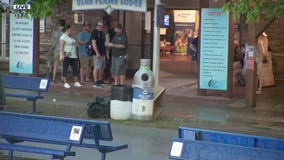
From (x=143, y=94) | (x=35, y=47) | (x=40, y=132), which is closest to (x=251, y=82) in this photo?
(x=143, y=94)

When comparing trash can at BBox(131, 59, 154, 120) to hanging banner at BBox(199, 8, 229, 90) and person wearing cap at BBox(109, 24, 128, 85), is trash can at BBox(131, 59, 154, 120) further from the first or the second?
person wearing cap at BBox(109, 24, 128, 85)

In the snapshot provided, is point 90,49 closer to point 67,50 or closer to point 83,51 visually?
point 83,51

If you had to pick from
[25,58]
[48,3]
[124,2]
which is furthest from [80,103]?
[48,3]

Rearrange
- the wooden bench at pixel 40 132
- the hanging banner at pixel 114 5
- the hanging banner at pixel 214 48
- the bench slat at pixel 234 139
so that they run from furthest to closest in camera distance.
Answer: the hanging banner at pixel 214 48 → the hanging banner at pixel 114 5 → the wooden bench at pixel 40 132 → the bench slat at pixel 234 139

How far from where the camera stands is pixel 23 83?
1320 cm

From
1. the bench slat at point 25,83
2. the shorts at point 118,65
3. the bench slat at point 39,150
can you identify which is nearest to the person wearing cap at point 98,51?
the shorts at point 118,65

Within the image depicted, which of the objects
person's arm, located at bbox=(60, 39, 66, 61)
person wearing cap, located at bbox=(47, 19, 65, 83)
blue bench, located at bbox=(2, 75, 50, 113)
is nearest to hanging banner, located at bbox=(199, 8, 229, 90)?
person's arm, located at bbox=(60, 39, 66, 61)

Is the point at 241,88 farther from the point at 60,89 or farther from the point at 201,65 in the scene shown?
the point at 60,89

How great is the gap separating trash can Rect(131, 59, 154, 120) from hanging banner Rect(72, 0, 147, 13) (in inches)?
141

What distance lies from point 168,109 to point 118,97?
88.2 inches

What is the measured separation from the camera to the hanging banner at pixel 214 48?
15531mm

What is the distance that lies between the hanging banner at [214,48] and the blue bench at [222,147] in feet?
28.9

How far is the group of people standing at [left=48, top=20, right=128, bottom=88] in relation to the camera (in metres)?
16.5

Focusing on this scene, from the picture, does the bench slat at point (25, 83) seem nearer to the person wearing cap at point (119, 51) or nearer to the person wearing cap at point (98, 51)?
the person wearing cap at point (119, 51)
